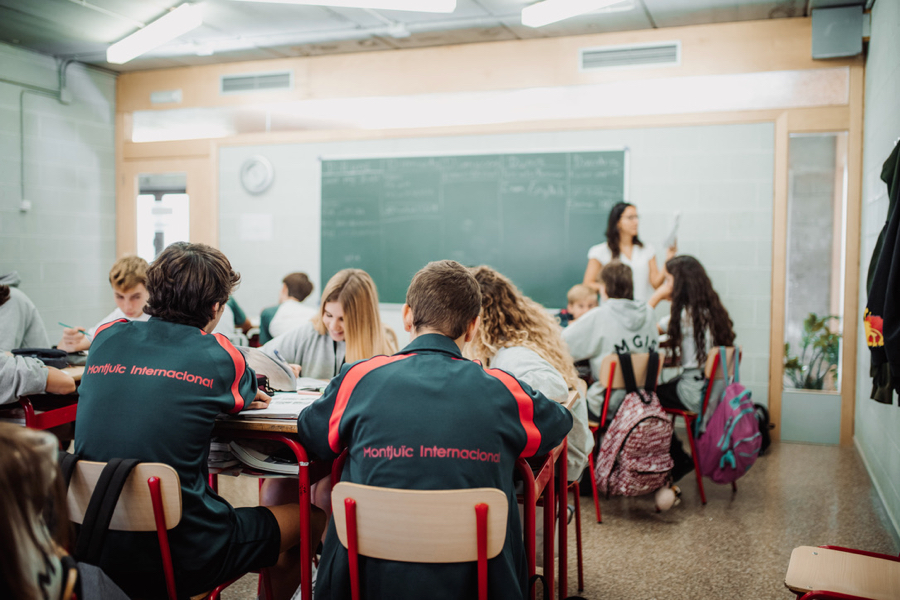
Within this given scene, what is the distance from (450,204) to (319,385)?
3.12m

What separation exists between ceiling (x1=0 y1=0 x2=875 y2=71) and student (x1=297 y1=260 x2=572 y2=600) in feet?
11.5

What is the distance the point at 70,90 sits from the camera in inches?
227

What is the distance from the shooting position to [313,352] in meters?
2.79

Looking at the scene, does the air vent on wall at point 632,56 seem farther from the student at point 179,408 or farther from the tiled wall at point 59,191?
the tiled wall at point 59,191

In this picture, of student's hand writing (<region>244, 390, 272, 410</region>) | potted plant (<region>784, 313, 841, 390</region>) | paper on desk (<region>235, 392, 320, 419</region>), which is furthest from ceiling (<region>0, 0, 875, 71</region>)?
student's hand writing (<region>244, 390, 272, 410</region>)

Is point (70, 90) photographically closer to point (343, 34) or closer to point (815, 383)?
point (343, 34)

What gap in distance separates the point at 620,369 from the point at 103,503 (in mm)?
2363

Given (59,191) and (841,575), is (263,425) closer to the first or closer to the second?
(841,575)

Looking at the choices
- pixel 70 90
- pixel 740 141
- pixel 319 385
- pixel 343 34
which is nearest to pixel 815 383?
pixel 740 141

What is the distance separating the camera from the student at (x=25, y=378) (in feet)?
6.85

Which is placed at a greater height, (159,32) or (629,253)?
(159,32)

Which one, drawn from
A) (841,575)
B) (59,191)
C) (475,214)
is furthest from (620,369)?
(59,191)

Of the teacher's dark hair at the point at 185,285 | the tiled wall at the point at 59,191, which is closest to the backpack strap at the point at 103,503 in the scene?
the teacher's dark hair at the point at 185,285

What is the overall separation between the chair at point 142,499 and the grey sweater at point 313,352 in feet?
4.29
